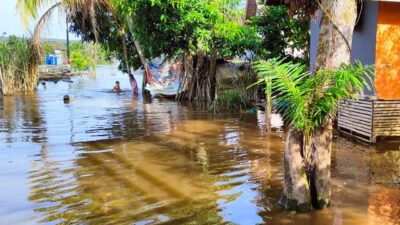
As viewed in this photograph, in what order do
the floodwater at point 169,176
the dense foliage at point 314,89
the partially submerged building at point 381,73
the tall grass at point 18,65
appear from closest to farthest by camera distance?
1. the dense foliage at point 314,89
2. the floodwater at point 169,176
3. the partially submerged building at point 381,73
4. the tall grass at point 18,65

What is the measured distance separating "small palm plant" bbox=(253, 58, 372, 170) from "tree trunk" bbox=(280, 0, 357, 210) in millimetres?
81

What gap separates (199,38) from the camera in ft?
44.4

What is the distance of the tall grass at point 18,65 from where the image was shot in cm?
1959

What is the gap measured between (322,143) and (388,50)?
4.65 metres

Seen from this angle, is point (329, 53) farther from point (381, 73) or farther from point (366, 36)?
point (366, 36)

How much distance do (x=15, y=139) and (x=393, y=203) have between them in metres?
7.53

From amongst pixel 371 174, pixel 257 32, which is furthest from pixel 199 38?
pixel 371 174

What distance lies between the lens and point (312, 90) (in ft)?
15.1

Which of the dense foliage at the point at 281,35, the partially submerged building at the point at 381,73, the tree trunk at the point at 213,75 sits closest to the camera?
the partially submerged building at the point at 381,73

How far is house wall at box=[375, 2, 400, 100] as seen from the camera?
8.41 meters

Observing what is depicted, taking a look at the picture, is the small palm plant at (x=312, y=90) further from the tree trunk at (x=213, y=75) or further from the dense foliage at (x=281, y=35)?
the tree trunk at (x=213, y=75)

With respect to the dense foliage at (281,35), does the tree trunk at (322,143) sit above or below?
below

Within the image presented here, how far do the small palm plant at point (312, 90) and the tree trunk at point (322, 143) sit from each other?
0.27 feet

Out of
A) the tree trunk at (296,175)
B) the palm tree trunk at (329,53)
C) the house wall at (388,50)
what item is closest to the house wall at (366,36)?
the house wall at (388,50)
